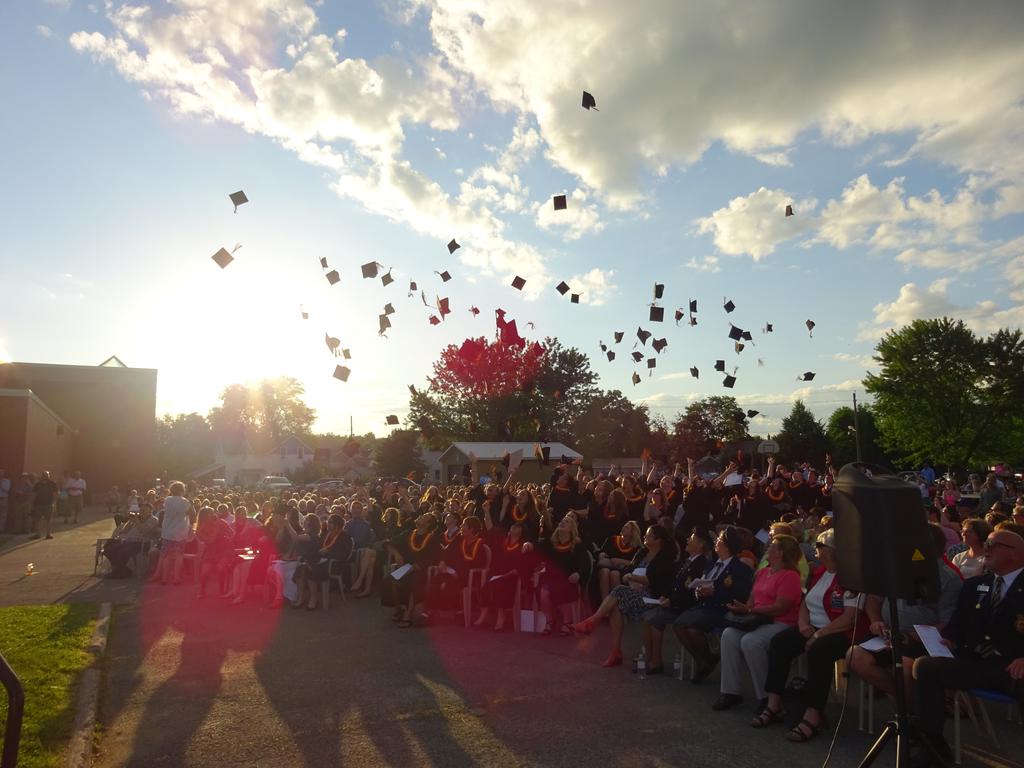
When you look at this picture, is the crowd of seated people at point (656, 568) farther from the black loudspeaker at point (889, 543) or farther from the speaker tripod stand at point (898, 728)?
the speaker tripod stand at point (898, 728)

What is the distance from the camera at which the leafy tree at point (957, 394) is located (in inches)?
1865

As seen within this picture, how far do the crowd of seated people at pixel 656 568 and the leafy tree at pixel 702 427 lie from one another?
155 feet

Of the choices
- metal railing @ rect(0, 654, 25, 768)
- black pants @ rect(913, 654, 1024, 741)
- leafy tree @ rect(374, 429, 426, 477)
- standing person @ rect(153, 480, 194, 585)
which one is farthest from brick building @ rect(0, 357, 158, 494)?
black pants @ rect(913, 654, 1024, 741)

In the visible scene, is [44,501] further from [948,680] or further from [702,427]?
[702,427]

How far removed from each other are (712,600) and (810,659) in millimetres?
1438

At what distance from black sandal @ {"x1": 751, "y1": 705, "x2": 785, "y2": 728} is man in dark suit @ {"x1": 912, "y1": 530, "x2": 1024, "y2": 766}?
1.05 metres

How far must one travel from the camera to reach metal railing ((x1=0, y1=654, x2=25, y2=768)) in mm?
2674

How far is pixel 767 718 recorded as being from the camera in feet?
18.7

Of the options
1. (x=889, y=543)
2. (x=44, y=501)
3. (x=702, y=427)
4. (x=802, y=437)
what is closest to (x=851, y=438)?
(x=802, y=437)

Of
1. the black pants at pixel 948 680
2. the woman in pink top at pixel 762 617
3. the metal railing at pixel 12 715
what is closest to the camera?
the metal railing at pixel 12 715

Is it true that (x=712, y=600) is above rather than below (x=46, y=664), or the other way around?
above

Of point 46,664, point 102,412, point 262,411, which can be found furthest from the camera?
point 262,411

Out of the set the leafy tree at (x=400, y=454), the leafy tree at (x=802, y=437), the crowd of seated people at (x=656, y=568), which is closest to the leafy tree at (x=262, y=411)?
the leafy tree at (x=400, y=454)

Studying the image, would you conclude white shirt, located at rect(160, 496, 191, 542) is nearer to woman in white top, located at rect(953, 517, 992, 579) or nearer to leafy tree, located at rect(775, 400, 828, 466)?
woman in white top, located at rect(953, 517, 992, 579)
